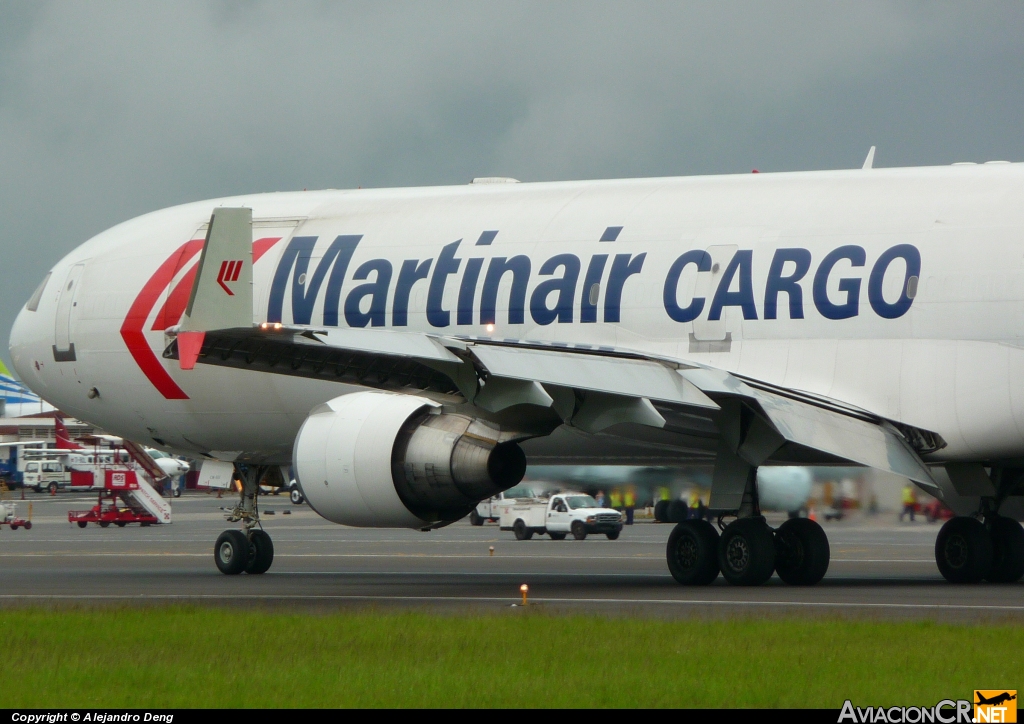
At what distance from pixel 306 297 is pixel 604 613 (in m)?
9.48

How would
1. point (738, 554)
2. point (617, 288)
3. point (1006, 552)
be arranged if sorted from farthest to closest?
point (1006, 552)
point (617, 288)
point (738, 554)

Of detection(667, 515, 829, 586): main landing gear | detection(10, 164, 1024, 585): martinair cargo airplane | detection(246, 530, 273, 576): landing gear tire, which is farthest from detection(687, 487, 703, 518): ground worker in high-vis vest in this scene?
detection(246, 530, 273, 576): landing gear tire

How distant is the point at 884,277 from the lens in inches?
775

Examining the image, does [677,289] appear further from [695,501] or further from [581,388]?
[695,501]

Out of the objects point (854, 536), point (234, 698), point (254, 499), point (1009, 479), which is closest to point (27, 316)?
point (254, 499)

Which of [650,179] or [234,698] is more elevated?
[650,179]

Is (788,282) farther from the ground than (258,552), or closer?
farther from the ground

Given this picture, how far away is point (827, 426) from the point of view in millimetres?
19250

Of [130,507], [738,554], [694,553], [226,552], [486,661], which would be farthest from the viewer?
[130,507]

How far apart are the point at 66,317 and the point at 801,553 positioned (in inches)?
533

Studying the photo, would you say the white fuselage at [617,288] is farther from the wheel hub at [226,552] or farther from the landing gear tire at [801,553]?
the landing gear tire at [801,553]

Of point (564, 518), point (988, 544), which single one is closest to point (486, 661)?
point (988, 544)

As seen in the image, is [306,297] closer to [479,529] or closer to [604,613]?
[604,613]

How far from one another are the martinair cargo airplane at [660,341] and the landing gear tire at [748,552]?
0.03 metres
